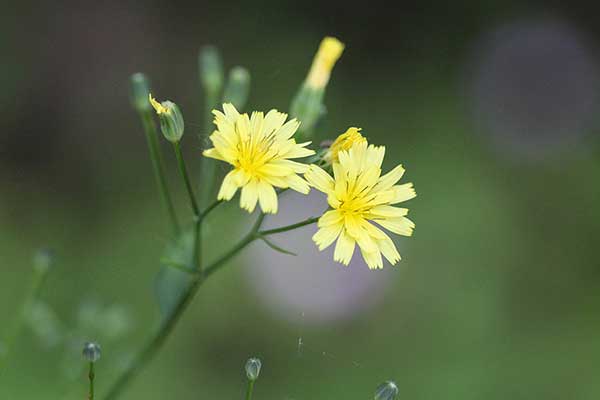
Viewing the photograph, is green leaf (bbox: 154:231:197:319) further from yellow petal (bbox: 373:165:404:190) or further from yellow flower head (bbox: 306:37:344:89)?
yellow flower head (bbox: 306:37:344:89)

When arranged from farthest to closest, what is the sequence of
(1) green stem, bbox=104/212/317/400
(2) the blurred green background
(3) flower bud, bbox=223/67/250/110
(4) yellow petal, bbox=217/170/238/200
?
1. (2) the blurred green background
2. (3) flower bud, bbox=223/67/250/110
3. (1) green stem, bbox=104/212/317/400
4. (4) yellow petal, bbox=217/170/238/200

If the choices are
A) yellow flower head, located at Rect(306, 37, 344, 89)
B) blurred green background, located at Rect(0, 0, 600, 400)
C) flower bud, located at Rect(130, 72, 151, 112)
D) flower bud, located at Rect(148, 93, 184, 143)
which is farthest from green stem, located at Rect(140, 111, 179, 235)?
blurred green background, located at Rect(0, 0, 600, 400)

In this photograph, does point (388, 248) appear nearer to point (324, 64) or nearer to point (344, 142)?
point (344, 142)

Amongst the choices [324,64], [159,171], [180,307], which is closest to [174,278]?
[180,307]

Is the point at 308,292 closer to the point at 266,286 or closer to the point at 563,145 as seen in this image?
the point at 266,286

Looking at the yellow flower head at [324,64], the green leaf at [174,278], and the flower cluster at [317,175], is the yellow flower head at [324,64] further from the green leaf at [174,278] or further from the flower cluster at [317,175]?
the green leaf at [174,278]

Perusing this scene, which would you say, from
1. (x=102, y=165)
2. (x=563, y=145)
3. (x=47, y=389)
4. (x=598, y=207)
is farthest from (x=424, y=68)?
(x=47, y=389)
